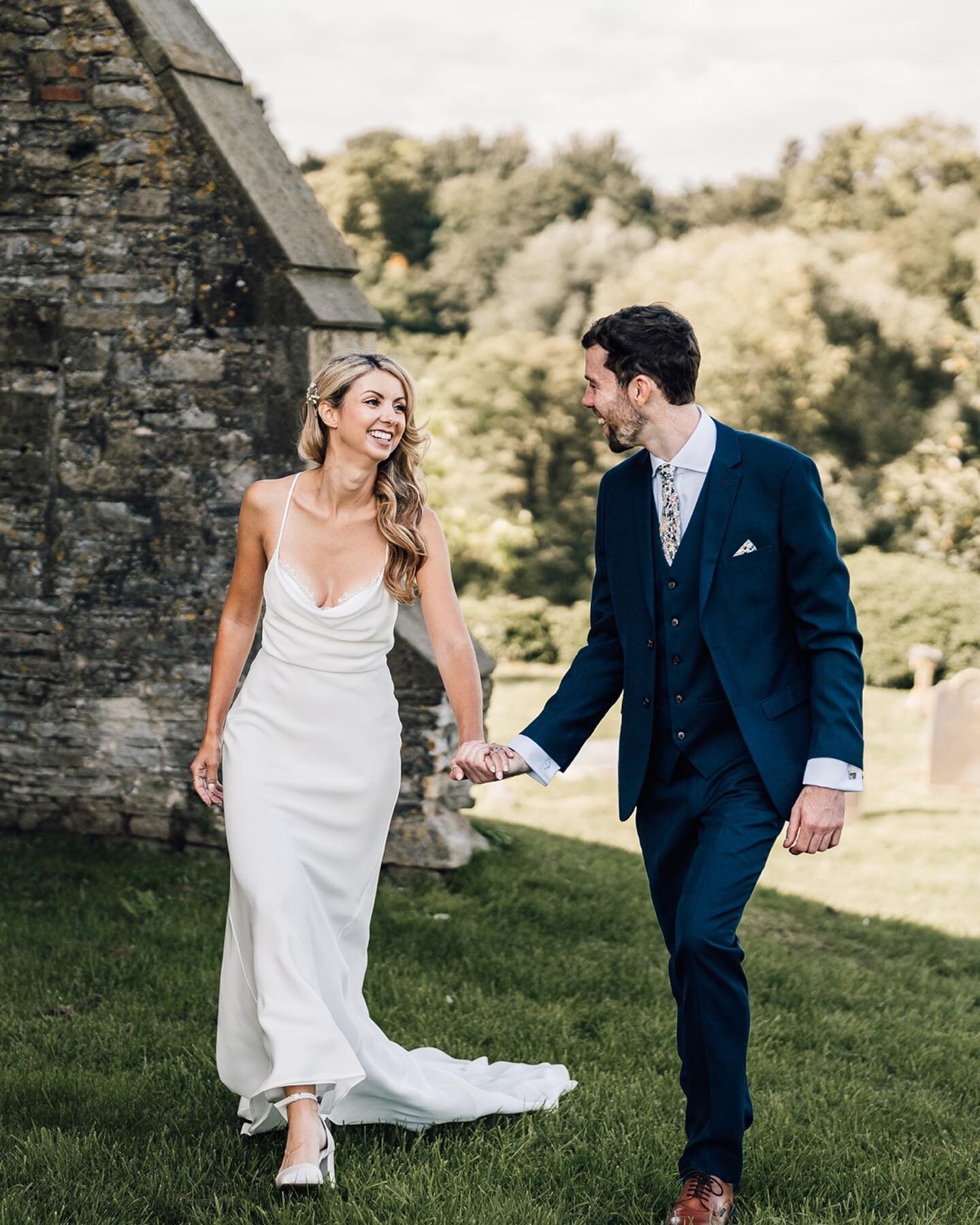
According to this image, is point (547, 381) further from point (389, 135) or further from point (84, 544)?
point (84, 544)

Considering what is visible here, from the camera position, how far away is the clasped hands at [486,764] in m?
3.64

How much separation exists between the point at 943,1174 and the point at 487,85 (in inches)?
2129

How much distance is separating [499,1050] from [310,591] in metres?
1.79

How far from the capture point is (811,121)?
45.3m

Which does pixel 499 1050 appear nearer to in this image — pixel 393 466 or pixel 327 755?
pixel 327 755

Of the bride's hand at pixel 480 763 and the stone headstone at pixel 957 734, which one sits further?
the stone headstone at pixel 957 734

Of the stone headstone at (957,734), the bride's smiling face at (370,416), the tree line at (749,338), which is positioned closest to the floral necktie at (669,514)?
the bride's smiling face at (370,416)

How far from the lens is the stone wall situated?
21.4 ft

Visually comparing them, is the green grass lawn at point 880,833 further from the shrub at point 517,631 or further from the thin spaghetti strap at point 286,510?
the shrub at point 517,631

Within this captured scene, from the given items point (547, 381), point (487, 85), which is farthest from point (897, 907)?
point (487, 85)

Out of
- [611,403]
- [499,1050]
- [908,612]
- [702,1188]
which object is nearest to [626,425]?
[611,403]

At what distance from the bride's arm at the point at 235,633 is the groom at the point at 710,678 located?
37.3 inches

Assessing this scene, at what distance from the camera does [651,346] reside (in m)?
3.50

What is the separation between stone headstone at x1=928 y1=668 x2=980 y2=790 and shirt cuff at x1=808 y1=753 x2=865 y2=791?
10.1 meters
